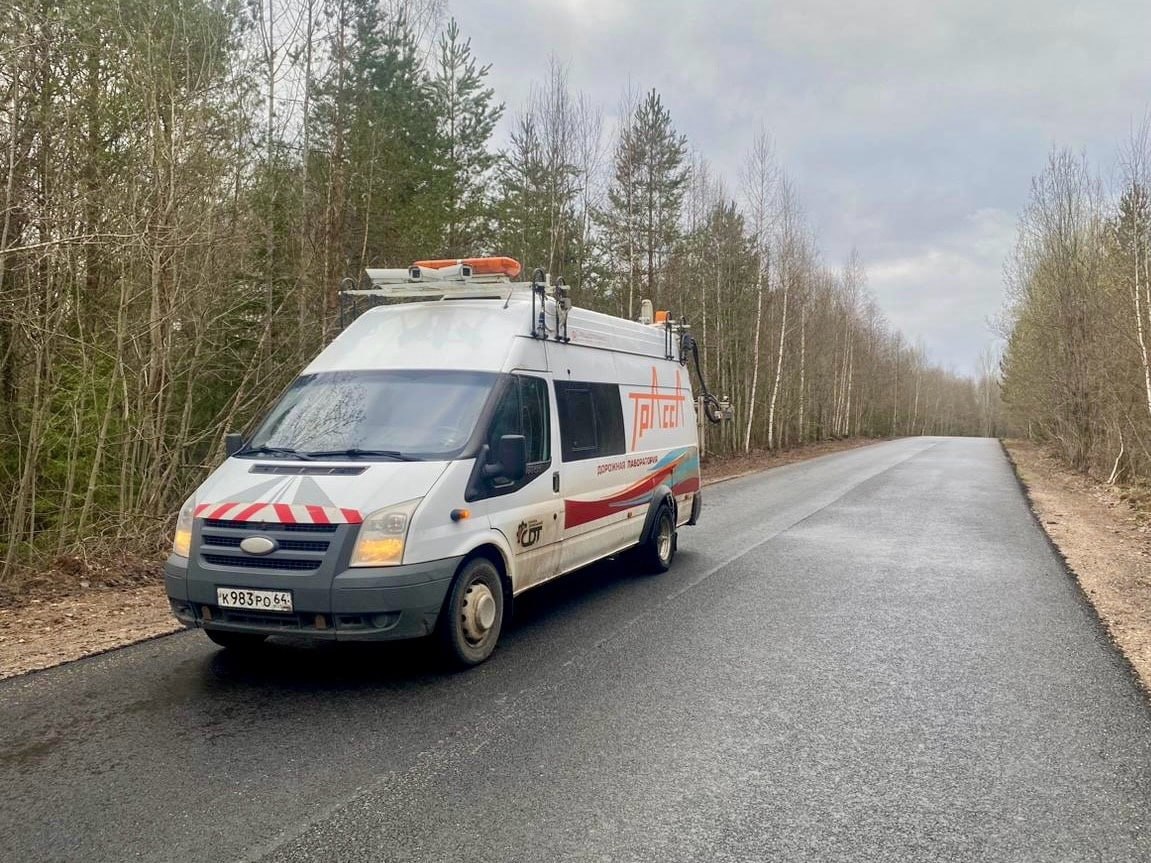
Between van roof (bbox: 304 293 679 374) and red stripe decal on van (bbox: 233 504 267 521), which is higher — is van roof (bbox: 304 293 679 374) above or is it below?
above

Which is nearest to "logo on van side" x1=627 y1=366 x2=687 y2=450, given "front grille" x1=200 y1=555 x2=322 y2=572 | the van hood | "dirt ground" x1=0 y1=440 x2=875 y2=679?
the van hood

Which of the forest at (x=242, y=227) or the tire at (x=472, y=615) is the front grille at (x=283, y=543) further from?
the forest at (x=242, y=227)

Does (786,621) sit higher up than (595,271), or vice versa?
(595,271)

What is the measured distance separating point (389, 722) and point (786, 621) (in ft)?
11.7

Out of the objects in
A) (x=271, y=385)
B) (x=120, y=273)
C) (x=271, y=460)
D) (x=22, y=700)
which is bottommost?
(x=22, y=700)

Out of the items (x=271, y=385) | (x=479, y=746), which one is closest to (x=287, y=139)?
(x=271, y=385)

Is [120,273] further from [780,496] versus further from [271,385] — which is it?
[780,496]

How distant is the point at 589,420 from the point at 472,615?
239 cm

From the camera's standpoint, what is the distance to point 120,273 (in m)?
10.0

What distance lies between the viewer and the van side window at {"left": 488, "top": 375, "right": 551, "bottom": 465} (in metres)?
5.85

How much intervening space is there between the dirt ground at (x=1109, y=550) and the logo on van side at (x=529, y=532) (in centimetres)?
412

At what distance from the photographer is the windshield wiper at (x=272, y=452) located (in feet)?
18.2

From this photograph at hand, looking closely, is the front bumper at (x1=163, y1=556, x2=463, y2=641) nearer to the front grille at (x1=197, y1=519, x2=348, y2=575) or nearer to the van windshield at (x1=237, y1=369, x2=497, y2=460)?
the front grille at (x1=197, y1=519, x2=348, y2=575)

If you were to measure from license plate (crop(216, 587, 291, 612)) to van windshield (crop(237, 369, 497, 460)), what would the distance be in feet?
3.36
